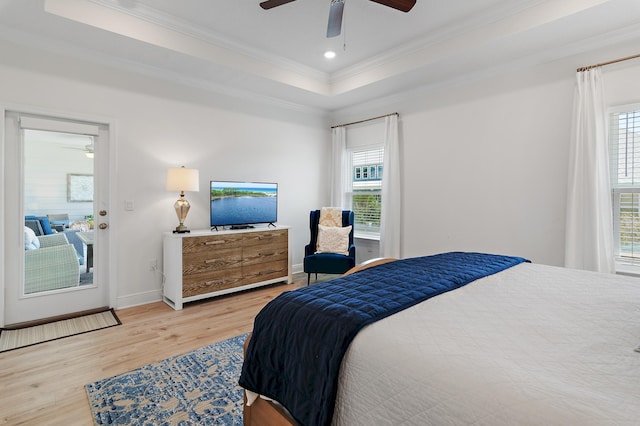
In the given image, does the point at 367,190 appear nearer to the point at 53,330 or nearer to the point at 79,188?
the point at 79,188

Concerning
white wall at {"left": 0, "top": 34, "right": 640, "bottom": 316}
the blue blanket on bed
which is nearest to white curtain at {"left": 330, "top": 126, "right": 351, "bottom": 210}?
white wall at {"left": 0, "top": 34, "right": 640, "bottom": 316}

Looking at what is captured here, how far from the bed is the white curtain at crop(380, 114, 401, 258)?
2.94 meters

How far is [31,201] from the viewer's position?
3053 millimetres

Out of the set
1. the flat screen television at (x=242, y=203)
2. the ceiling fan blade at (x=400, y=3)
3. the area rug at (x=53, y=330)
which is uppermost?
the ceiling fan blade at (x=400, y=3)

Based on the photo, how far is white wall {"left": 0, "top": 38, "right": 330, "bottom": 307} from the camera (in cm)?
308

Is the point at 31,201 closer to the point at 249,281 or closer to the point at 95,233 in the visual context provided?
the point at 95,233

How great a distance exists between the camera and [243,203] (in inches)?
169

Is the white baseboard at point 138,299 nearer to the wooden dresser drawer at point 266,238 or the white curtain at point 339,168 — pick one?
the wooden dresser drawer at point 266,238

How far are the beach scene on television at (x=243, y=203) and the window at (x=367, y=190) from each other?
1.36m

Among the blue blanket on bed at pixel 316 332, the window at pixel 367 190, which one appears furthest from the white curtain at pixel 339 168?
the blue blanket on bed at pixel 316 332

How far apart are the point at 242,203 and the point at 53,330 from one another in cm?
226

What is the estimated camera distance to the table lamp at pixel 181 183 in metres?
3.55

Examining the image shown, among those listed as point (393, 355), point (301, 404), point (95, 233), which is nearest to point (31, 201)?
point (95, 233)

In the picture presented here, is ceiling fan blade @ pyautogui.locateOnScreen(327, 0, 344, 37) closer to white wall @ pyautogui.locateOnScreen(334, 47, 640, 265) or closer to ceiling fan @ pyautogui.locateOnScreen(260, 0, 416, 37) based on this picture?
ceiling fan @ pyautogui.locateOnScreen(260, 0, 416, 37)
